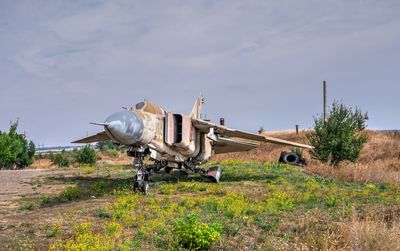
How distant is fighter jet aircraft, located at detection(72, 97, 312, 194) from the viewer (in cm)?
1372

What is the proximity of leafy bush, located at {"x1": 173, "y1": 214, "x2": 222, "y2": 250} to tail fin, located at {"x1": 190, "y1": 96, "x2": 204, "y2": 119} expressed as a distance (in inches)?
407

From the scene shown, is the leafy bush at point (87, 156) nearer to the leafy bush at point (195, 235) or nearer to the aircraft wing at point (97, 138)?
the aircraft wing at point (97, 138)

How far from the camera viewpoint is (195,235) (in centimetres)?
909

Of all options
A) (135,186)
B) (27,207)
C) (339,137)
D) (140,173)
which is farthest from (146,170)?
(339,137)

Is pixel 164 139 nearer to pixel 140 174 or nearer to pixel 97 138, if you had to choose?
pixel 140 174

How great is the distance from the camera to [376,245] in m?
8.91

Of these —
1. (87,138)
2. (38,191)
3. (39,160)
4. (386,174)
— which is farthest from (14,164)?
(386,174)

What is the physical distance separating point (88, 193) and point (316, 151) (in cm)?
1667

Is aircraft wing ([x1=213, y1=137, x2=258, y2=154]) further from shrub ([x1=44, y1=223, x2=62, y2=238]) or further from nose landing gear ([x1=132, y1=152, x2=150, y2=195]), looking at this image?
shrub ([x1=44, y1=223, x2=62, y2=238])

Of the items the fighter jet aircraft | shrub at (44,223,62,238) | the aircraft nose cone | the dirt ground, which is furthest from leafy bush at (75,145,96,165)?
shrub at (44,223,62,238)

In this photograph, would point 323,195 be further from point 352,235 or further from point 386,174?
point 386,174

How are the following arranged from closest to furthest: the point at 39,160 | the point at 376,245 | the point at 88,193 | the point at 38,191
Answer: the point at 376,245
the point at 88,193
the point at 38,191
the point at 39,160

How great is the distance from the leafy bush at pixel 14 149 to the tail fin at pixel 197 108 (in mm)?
24103

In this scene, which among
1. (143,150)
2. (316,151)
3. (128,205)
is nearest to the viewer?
(128,205)
